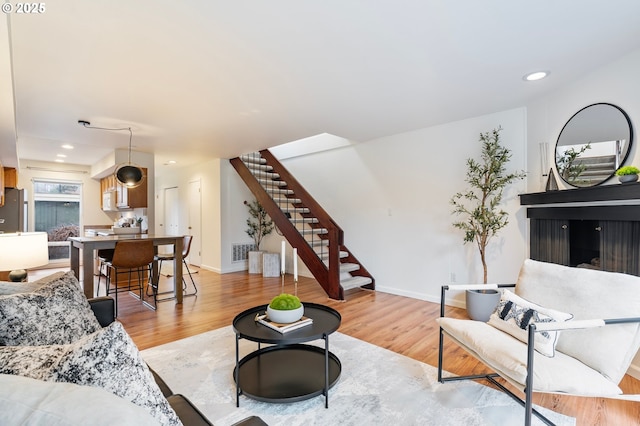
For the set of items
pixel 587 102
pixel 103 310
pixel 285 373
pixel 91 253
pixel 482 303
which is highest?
pixel 587 102

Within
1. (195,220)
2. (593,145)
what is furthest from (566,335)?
(195,220)

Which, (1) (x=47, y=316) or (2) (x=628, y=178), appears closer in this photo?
(1) (x=47, y=316)

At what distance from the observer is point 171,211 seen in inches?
316

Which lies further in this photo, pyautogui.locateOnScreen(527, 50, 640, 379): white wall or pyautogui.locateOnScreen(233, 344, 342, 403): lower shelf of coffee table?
pyautogui.locateOnScreen(527, 50, 640, 379): white wall

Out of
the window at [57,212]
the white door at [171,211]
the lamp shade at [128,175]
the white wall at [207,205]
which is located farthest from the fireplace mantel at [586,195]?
the window at [57,212]

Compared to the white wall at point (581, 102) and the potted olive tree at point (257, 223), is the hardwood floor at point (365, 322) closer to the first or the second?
the potted olive tree at point (257, 223)

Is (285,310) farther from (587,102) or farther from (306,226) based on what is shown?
(306,226)

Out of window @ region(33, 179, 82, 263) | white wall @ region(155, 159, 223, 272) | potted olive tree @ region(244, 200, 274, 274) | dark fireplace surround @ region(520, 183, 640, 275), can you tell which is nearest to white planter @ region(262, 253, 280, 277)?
potted olive tree @ region(244, 200, 274, 274)

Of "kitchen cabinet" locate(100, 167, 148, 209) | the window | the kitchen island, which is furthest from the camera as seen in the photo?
the window

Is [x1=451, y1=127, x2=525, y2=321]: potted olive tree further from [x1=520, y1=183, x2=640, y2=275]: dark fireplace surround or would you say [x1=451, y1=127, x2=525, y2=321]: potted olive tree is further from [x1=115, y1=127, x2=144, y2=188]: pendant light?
[x1=115, y1=127, x2=144, y2=188]: pendant light

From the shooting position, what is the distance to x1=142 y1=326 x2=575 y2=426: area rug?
1.81 m

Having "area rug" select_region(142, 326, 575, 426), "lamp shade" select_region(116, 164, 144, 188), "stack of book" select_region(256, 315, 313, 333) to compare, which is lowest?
"area rug" select_region(142, 326, 575, 426)

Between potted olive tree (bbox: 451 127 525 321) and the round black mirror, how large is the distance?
54 centimetres

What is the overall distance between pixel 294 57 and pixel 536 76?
2189 millimetres
